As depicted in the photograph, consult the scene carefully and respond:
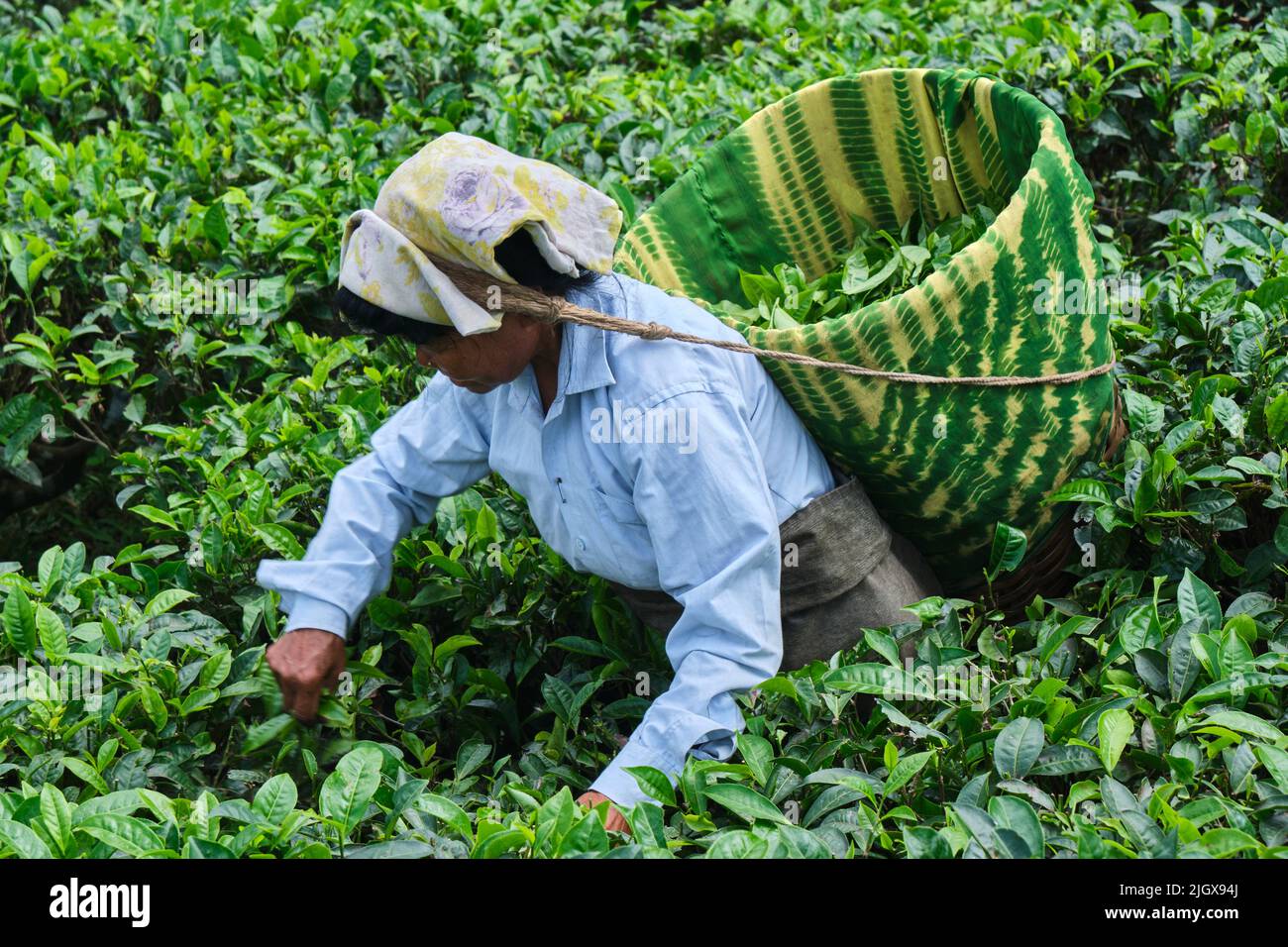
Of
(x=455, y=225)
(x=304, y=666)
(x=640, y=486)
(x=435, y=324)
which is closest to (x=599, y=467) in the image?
(x=640, y=486)

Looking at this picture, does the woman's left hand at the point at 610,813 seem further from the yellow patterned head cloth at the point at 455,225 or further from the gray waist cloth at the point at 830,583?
the yellow patterned head cloth at the point at 455,225

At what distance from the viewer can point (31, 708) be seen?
6.77ft

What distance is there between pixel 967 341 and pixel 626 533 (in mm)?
629

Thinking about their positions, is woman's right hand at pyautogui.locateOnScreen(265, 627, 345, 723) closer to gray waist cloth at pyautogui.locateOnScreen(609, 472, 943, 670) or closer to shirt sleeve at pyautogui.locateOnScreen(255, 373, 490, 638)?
shirt sleeve at pyautogui.locateOnScreen(255, 373, 490, 638)

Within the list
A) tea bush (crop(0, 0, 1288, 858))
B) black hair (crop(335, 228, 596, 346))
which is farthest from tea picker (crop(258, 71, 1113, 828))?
tea bush (crop(0, 0, 1288, 858))

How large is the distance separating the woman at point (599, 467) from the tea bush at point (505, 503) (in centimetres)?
10

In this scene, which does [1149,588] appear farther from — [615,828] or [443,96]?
[443,96]

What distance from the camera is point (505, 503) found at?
263 centimetres

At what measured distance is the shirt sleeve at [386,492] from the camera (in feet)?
7.32

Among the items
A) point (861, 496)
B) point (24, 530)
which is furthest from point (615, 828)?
point (24, 530)

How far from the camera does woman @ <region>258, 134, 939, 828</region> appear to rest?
1898 mm

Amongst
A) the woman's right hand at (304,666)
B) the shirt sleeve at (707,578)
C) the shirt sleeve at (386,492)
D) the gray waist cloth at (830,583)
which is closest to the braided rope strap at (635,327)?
the shirt sleeve at (707,578)

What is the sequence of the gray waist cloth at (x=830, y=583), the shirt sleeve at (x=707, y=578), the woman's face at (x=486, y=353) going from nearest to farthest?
the shirt sleeve at (x=707, y=578)
the woman's face at (x=486, y=353)
the gray waist cloth at (x=830, y=583)
